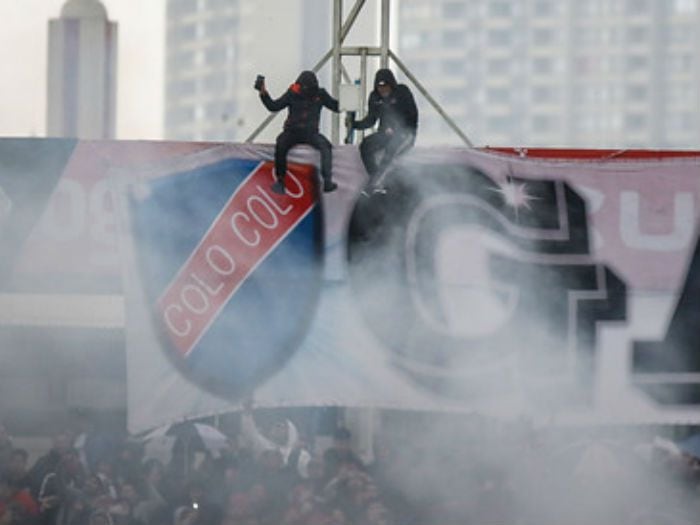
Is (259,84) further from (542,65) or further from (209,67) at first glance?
(542,65)

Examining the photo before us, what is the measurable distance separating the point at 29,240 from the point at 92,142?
938mm

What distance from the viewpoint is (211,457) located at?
16.3 meters

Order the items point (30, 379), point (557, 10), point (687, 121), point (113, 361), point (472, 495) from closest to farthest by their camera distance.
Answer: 1. point (472, 495)
2. point (30, 379)
3. point (113, 361)
4. point (687, 121)
5. point (557, 10)

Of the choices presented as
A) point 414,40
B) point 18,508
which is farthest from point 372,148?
point 414,40

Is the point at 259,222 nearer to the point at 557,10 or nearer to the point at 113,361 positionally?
the point at 113,361

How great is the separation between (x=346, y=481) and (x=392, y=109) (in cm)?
294

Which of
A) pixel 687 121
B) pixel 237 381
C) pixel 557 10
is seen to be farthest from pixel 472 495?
pixel 557 10

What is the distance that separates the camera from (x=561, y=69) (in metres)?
168

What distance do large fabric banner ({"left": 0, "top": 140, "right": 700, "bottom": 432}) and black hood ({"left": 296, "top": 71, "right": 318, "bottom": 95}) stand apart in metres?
0.47

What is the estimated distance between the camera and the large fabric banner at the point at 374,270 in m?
16.2

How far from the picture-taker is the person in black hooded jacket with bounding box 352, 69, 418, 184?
15953 millimetres

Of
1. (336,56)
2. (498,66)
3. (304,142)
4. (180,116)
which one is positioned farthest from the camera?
(498,66)

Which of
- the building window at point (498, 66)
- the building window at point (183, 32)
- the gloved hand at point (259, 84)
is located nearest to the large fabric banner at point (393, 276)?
the gloved hand at point (259, 84)

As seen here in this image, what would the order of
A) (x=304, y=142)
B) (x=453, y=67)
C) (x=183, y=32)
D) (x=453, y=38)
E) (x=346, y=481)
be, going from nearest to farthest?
(x=346, y=481), (x=304, y=142), (x=183, y=32), (x=453, y=67), (x=453, y=38)
